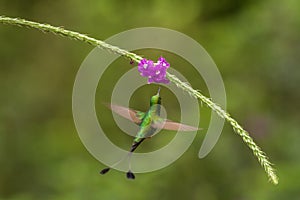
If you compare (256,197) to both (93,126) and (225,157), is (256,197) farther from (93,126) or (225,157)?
(93,126)

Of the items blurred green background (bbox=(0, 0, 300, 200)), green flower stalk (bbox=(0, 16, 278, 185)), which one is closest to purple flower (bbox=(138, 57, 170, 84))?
green flower stalk (bbox=(0, 16, 278, 185))

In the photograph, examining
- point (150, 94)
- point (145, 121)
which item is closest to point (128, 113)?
point (145, 121)

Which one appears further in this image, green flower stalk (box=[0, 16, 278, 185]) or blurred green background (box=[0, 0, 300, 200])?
blurred green background (box=[0, 0, 300, 200])

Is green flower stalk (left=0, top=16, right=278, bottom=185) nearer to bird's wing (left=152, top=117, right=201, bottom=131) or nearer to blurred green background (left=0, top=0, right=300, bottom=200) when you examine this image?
bird's wing (left=152, top=117, right=201, bottom=131)

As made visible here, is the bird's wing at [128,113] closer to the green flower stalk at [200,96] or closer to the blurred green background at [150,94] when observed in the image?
the green flower stalk at [200,96]

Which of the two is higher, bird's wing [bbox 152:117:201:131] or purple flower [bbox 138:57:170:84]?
purple flower [bbox 138:57:170:84]

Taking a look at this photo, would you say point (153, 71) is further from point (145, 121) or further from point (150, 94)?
point (150, 94)
